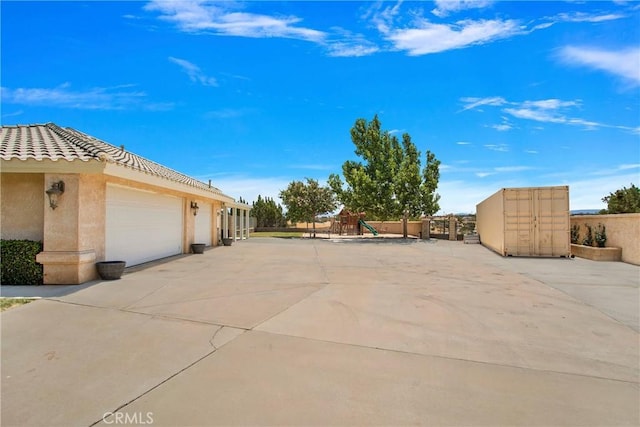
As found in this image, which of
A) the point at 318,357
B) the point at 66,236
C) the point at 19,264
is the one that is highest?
the point at 66,236

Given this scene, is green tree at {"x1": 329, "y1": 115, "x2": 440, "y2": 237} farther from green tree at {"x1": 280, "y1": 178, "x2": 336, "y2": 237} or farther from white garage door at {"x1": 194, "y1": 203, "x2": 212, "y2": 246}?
white garage door at {"x1": 194, "y1": 203, "x2": 212, "y2": 246}

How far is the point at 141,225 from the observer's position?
11281 mm

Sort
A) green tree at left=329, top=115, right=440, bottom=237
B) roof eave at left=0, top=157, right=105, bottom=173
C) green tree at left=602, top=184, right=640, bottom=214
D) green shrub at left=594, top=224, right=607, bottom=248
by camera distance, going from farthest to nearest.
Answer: green tree at left=329, top=115, right=440, bottom=237 → green tree at left=602, top=184, right=640, bottom=214 → green shrub at left=594, top=224, right=607, bottom=248 → roof eave at left=0, top=157, right=105, bottom=173

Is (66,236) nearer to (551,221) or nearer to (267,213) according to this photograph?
(551,221)

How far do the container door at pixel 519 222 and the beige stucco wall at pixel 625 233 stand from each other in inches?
103

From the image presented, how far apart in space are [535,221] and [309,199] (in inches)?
955

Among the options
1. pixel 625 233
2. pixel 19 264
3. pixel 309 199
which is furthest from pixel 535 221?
pixel 309 199

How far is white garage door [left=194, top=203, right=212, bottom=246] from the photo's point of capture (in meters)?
17.7

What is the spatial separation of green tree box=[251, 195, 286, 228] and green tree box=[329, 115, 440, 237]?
47.7 feet

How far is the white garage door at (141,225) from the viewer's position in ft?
31.2

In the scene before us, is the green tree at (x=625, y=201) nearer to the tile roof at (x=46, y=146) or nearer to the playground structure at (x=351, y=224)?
the playground structure at (x=351, y=224)

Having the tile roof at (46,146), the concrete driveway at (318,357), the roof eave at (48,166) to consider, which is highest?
the tile roof at (46,146)

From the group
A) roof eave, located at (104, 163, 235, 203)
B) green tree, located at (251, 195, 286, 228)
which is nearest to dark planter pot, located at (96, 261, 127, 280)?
roof eave, located at (104, 163, 235, 203)

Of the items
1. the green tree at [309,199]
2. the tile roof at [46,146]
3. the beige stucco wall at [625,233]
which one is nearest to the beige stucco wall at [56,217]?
the tile roof at [46,146]
